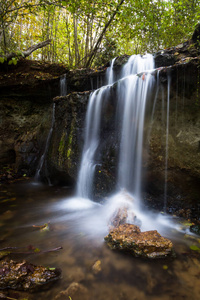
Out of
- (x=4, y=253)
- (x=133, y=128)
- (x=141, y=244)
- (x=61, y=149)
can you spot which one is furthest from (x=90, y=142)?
(x=4, y=253)

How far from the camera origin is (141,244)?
2146 millimetres

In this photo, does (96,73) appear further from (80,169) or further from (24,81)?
(80,169)

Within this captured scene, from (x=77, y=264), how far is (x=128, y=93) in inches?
143

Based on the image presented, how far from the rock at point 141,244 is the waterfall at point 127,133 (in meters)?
1.59

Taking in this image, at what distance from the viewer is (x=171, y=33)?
8.77m

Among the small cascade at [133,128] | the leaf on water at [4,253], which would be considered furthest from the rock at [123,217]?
the leaf on water at [4,253]

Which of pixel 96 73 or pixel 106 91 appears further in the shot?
pixel 96 73

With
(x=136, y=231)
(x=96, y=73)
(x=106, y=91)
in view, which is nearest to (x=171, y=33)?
(x=96, y=73)

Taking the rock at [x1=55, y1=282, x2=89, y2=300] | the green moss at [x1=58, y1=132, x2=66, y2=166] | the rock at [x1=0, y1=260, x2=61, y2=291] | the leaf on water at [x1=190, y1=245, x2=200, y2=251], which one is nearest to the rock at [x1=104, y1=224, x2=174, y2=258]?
the leaf on water at [x1=190, y1=245, x2=200, y2=251]

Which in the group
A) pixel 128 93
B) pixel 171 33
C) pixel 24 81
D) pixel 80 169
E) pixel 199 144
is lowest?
pixel 80 169

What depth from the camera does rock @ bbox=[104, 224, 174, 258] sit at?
83.3 inches

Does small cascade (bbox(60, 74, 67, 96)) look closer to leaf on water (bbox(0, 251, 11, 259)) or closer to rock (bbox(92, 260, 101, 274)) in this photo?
leaf on water (bbox(0, 251, 11, 259))

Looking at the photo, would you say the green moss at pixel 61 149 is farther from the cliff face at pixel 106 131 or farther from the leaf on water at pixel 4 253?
the leaf on water at pixel 4 253

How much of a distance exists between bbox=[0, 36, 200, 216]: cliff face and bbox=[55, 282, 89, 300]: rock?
2395 millimetres
